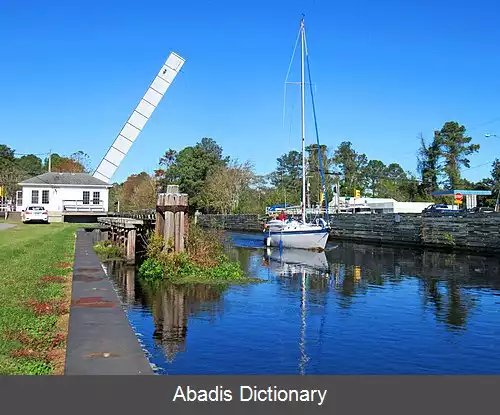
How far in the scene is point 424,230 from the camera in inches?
1500

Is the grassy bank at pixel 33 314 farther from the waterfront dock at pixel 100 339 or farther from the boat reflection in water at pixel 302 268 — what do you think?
the boat reflection in water at pixel 302 268

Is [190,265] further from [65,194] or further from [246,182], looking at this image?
[246,182]

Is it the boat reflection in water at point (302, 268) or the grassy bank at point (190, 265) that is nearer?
the boat reflection in water at point (302, 268)

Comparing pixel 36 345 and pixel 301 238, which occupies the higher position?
pixel 301 238

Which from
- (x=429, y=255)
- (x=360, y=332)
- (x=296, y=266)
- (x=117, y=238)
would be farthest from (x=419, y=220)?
(x=360, y=332)

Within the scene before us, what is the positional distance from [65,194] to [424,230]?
3561cm

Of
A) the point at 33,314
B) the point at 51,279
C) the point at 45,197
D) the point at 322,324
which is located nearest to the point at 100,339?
the point at 33,314

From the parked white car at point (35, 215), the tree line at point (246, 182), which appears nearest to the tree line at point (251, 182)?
the tree line at point (246, 182)

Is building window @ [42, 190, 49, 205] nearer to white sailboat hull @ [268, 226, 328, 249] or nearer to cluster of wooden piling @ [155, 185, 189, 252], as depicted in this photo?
white sailboat hull @ [268, 226, 328, 249]

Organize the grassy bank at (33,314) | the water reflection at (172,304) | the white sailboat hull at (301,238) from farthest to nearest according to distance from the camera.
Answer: the white sailboat hull at (301,238) → the water reflection at (172,304) → the grassy bank at (33,314)

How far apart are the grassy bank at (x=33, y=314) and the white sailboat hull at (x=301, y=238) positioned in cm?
1818

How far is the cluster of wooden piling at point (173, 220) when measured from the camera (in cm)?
1809

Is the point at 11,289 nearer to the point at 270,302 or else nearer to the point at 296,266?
the point at 270,302

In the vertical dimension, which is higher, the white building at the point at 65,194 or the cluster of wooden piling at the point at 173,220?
the white building at the point at 65,194
